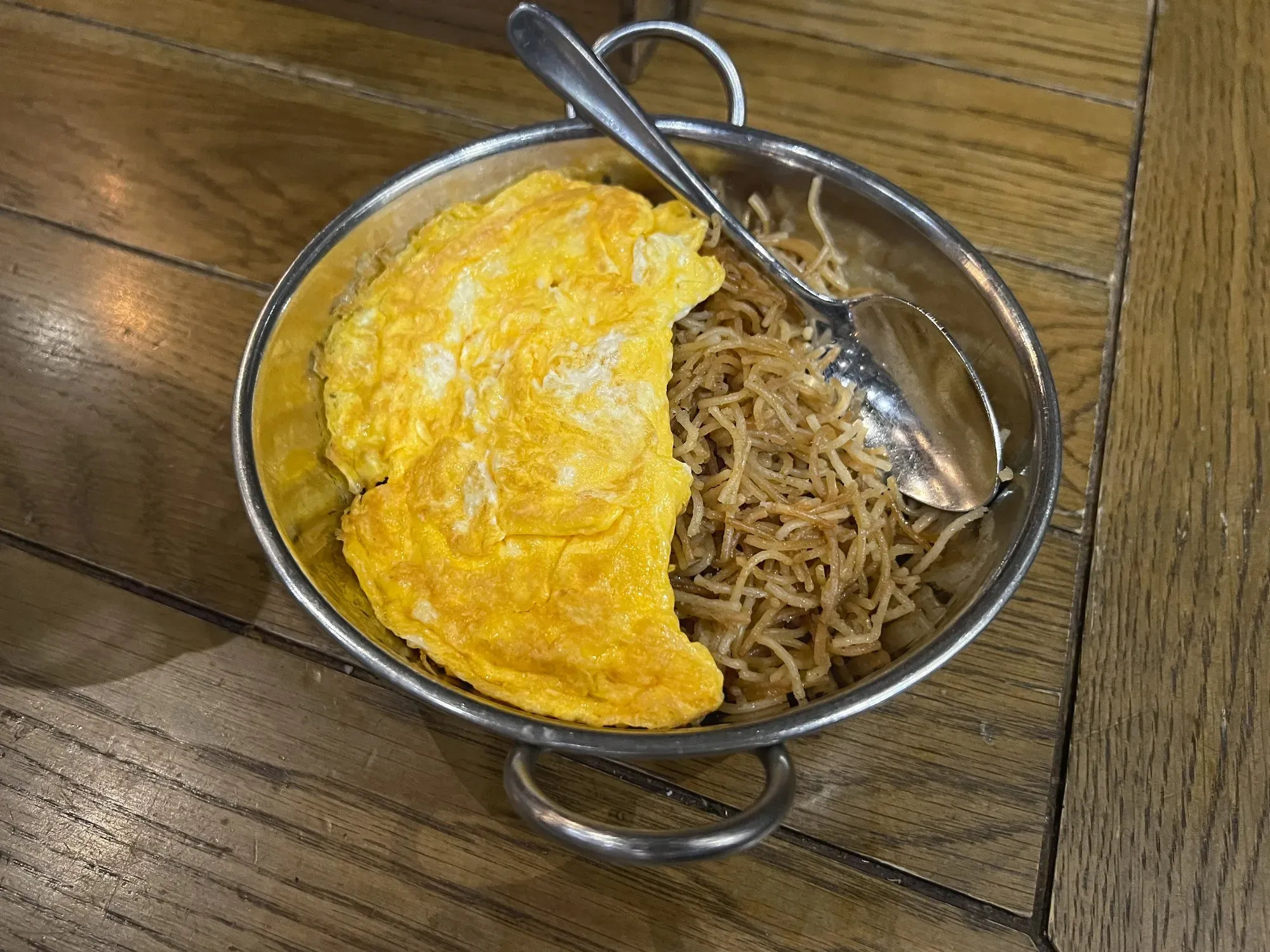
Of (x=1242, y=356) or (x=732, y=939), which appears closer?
(x=732, y=939)

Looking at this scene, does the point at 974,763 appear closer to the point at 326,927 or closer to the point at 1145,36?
the point at 326,927

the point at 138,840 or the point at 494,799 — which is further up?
the point at 494,799

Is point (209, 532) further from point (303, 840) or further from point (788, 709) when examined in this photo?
point (788, 709)

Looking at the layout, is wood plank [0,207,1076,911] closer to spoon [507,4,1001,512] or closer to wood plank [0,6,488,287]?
wood plank [0,6,488,287]

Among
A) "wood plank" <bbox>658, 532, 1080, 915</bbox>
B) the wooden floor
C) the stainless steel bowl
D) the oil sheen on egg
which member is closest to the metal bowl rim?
the stainless steel bowl

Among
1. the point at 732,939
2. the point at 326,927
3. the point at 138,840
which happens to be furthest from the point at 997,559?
the point at 138,840

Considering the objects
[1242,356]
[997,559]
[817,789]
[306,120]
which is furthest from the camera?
[306,120]
